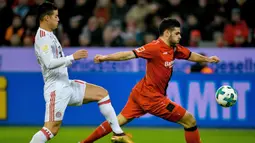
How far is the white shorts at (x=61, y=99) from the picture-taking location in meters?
7.61

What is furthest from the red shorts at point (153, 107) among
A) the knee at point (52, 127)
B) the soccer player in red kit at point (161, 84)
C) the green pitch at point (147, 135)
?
the green pitch at point (147, 135)

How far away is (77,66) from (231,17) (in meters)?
3.96

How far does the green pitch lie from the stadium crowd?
12.2 ft

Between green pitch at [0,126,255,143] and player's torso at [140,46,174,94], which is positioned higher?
player's torso at [140,46,174,94]

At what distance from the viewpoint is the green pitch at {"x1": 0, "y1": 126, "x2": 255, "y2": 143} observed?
34.2ft

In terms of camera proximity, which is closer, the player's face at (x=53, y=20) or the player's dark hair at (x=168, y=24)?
the player's face at (x=53, y=20)

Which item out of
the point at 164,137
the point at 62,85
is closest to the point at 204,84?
the point at 164,137

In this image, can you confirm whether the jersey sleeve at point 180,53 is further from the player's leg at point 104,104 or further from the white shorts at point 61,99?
the white shorts at point 61,99

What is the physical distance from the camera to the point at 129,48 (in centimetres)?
1495

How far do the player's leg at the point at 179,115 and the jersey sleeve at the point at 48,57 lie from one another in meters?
1.48

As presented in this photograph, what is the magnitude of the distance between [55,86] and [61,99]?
18 cm

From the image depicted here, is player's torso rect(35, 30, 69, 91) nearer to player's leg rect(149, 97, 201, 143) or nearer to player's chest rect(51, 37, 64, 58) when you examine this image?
player's chest rect(51, 37, 64, 58)

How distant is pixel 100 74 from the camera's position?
1267 cm

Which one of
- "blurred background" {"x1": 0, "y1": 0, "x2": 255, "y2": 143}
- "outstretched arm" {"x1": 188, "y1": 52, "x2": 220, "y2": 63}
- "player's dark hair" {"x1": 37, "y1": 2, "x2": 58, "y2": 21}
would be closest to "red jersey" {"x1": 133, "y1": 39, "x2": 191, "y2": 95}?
"outstretched arm" {"x1": 188, "y1": 52, "x2": 220, "y2": 63}
